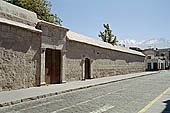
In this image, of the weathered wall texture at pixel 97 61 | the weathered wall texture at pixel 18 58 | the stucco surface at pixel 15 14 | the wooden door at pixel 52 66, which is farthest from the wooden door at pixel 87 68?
the stucco surface at pixel 15 14

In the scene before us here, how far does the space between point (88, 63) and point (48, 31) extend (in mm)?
7017

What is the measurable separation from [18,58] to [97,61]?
10918mm

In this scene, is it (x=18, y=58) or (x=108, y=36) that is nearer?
(x=18, y=58)

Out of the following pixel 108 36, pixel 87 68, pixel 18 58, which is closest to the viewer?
pixel 18 58

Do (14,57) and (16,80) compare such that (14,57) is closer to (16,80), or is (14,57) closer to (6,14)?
(16,80)

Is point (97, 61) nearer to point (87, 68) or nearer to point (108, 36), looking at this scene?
point (87, 68)

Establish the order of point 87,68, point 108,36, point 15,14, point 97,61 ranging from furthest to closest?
point 108,36, point 97,61, point 87,68, point 15,14

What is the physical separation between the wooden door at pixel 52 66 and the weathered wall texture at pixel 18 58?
140 cm

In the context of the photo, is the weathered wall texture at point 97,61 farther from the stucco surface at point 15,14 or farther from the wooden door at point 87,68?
the stucco surface at point 15,14

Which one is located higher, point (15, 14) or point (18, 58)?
point (15, 14)

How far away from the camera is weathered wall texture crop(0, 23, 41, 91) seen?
1016 centimetres

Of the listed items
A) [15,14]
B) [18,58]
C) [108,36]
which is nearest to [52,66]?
[18,58]

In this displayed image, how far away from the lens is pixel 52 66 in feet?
47.5

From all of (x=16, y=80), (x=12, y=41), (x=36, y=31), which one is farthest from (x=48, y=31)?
(x=16, y=80)
